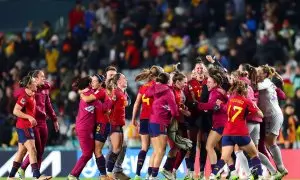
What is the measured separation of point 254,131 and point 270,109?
2.43 ft

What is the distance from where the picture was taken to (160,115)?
64.1 feet

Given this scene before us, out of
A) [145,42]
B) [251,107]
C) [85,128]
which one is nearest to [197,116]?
[251,107]

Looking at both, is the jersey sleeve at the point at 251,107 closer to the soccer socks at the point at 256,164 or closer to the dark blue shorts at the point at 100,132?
the soccer socks at the point at 256,164

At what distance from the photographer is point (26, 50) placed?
1278 inches

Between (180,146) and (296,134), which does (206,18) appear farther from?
(180,146)

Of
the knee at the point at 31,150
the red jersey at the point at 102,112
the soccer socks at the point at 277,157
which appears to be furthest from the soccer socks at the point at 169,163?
the knee at the point at 31,150

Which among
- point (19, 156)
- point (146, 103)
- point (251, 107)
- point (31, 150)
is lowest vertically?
point (19, 156)

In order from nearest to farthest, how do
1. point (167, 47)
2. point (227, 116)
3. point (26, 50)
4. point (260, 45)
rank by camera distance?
point (227, 116) → point (260, 45) → point (167, 47) → point (26, 50)

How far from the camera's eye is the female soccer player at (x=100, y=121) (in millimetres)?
19531

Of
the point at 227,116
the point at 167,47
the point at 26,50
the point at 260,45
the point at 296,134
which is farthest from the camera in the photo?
the point at 26,50

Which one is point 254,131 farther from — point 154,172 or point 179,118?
point 154,172

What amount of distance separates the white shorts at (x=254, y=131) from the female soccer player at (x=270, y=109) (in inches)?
21.8

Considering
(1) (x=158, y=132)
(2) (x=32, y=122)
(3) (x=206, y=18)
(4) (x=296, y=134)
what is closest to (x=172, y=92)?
(1) (x=158, y=132)

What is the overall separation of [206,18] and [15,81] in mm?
5828
